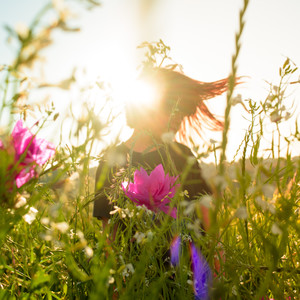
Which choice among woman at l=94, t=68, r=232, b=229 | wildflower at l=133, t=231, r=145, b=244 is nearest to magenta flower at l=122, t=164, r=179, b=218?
wildflower at l=133, t=231, r=145, b=244

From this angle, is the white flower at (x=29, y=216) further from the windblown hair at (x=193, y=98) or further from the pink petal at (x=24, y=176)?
the windblown hair at (x=193, y=98)

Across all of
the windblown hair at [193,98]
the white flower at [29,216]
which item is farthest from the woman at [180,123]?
the white flower at [29,216]

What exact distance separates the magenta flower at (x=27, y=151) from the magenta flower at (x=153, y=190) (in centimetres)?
26

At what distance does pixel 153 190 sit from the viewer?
63 centimetres

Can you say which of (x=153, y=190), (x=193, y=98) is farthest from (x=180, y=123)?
(x=153, y=190)

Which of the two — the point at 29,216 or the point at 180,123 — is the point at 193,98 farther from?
the point at 29,216

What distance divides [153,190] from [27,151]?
31 centimetres

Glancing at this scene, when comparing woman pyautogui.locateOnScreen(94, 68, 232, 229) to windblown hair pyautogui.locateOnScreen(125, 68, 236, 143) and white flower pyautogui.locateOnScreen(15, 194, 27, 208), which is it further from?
white flower pyautogui.locateOnScreen(15, 194, 27, 208)

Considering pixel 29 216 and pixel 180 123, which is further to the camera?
pixel 180 123

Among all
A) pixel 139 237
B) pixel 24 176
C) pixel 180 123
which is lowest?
pixel 139 237

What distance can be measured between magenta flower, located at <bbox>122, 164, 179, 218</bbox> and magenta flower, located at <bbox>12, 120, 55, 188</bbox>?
10.3 inches

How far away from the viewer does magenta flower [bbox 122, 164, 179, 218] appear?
2.04 ft

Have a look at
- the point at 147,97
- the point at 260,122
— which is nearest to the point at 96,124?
the point at 147,97

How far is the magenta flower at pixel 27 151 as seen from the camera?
1.20 ft
